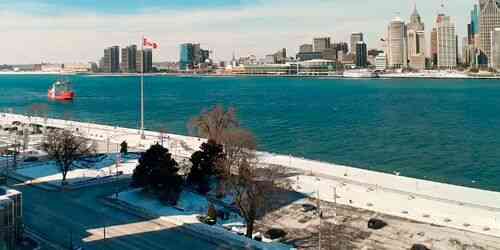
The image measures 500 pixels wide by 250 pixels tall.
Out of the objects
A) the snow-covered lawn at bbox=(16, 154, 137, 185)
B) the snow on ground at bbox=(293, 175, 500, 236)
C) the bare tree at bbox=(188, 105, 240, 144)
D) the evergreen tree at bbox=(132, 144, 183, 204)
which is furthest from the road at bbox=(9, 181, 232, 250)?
the bare tree at bbox=(188, 105, 240, 144)

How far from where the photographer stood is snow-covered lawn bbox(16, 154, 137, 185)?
33.1m

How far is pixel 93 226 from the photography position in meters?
24.1

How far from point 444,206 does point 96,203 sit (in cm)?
1802

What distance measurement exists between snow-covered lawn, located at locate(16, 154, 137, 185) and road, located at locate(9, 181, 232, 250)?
344 centimetres

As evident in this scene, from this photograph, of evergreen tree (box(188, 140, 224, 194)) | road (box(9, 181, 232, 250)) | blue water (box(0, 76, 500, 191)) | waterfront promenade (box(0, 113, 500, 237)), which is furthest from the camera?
blue water (box(0, 76, 500, 191))

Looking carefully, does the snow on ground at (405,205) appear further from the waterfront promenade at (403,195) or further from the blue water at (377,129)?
the blue water at (377,129)

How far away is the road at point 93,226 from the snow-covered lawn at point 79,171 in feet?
11.3

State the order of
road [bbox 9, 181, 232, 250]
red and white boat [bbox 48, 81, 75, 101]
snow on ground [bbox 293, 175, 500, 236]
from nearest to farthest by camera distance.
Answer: road [bbox 9, 181, 232, 250]
snow on ground [bbox 293, 175, 500, 236]
red and white boat [bbox 48, 81, 75, 101]

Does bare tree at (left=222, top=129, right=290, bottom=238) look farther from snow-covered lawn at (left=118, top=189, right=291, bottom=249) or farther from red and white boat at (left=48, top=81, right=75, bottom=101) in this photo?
red and white boat at (left=48, top=81, right=75, bottom=101)

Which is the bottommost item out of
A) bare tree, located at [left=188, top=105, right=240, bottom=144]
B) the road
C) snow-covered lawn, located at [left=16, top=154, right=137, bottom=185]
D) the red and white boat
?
the road

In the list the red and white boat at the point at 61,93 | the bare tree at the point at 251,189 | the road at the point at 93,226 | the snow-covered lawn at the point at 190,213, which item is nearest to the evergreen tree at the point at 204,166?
the snow-covered lawn at the point at 190,213

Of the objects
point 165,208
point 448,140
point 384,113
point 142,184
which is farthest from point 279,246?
point 384,113

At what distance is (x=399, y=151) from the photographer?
5000 centimetres

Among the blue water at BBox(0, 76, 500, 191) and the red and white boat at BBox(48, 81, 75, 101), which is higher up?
the red and white boat at BBox(48, 81, 75, 101)
